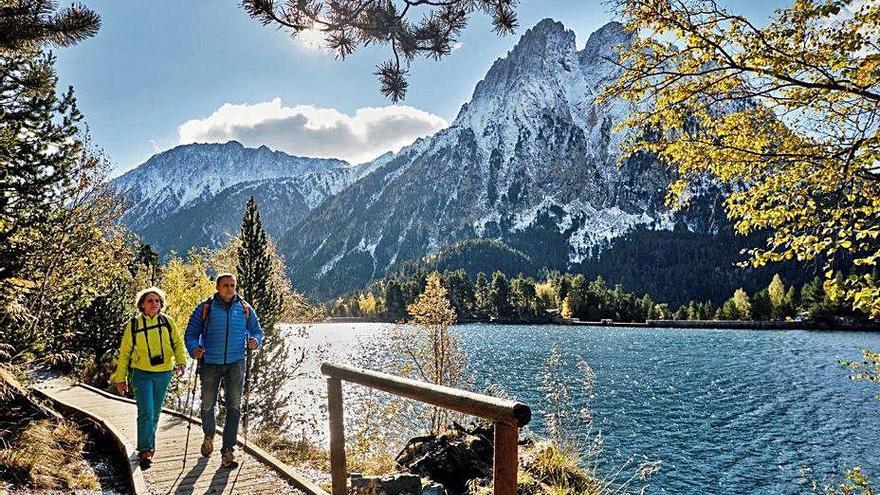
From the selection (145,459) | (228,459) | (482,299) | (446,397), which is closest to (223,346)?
(228,459)

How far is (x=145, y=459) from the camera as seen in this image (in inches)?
290

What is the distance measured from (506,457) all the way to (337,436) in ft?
8.73

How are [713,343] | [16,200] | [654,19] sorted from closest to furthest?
[654,19] < [16,200] < [713,343]

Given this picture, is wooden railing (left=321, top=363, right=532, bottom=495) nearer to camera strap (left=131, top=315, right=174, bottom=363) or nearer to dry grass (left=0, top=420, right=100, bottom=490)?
camera strap (left=131, top=315, right=174, bottom=363)

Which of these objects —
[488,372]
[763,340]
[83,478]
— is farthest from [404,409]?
[763,340]

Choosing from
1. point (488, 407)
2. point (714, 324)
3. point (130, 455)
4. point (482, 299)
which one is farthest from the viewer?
point (482, 299)

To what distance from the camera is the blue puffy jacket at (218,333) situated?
7.22 m

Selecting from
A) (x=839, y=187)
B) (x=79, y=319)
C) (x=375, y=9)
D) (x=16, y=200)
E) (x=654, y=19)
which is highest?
(x=654, y=19)

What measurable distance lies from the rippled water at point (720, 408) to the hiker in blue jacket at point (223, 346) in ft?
60.7

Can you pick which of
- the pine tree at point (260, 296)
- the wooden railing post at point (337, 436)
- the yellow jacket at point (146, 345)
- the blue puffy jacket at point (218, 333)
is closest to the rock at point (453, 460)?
the wooden railing post at point (337, 436)

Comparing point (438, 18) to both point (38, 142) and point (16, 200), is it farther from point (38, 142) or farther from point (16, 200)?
point (38, 142)

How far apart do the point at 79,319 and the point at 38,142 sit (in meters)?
11.3

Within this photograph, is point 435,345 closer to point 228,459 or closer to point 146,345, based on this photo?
point 228,459

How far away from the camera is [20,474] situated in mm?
6414
